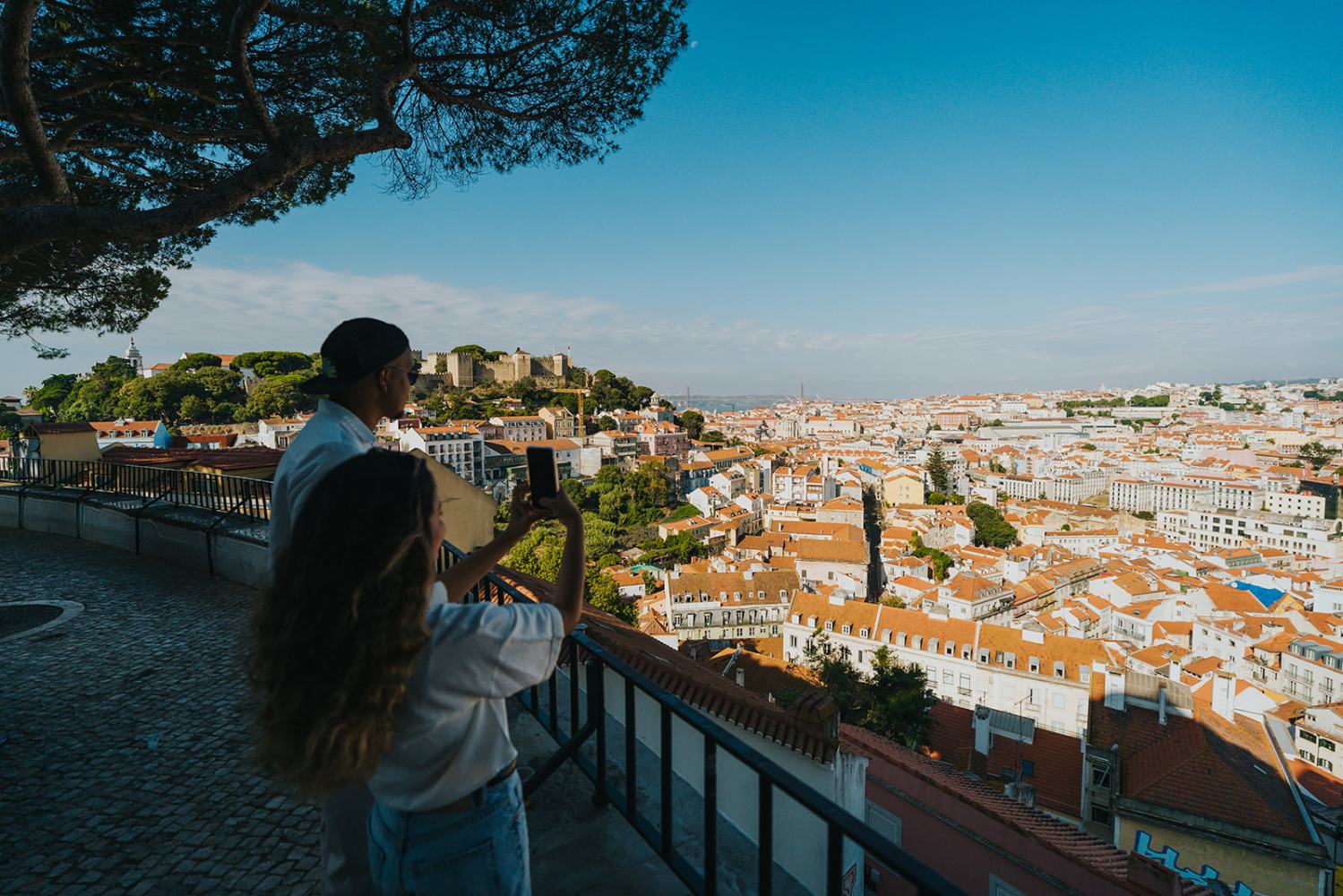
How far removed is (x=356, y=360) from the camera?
1.93 meters

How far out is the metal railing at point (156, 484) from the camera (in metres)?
7.42

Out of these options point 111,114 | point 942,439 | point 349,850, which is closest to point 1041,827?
point 349,850

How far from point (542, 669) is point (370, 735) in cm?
32

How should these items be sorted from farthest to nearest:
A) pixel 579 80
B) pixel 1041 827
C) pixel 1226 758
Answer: pixel 1226 758
pixel 1041 827
pixel 579 80

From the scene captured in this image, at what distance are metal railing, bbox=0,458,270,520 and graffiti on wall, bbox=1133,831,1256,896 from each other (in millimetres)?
17079

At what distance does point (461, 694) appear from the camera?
48.2 inches

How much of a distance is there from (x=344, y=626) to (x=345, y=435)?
804mm

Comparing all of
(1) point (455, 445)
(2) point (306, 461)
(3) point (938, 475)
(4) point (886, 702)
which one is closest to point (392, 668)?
(2) point (306, 461)

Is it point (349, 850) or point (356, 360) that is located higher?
point (356, 360)

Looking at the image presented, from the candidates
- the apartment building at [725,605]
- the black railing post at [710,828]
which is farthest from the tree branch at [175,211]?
the apartment building at [725,605]

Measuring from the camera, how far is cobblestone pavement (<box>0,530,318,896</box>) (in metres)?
2.69

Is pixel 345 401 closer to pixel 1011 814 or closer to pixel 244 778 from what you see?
pixel 244 778

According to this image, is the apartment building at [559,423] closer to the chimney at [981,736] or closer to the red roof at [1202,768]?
the chimney at [981,736]

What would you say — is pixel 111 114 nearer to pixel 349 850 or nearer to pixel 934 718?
pixel 349 850
